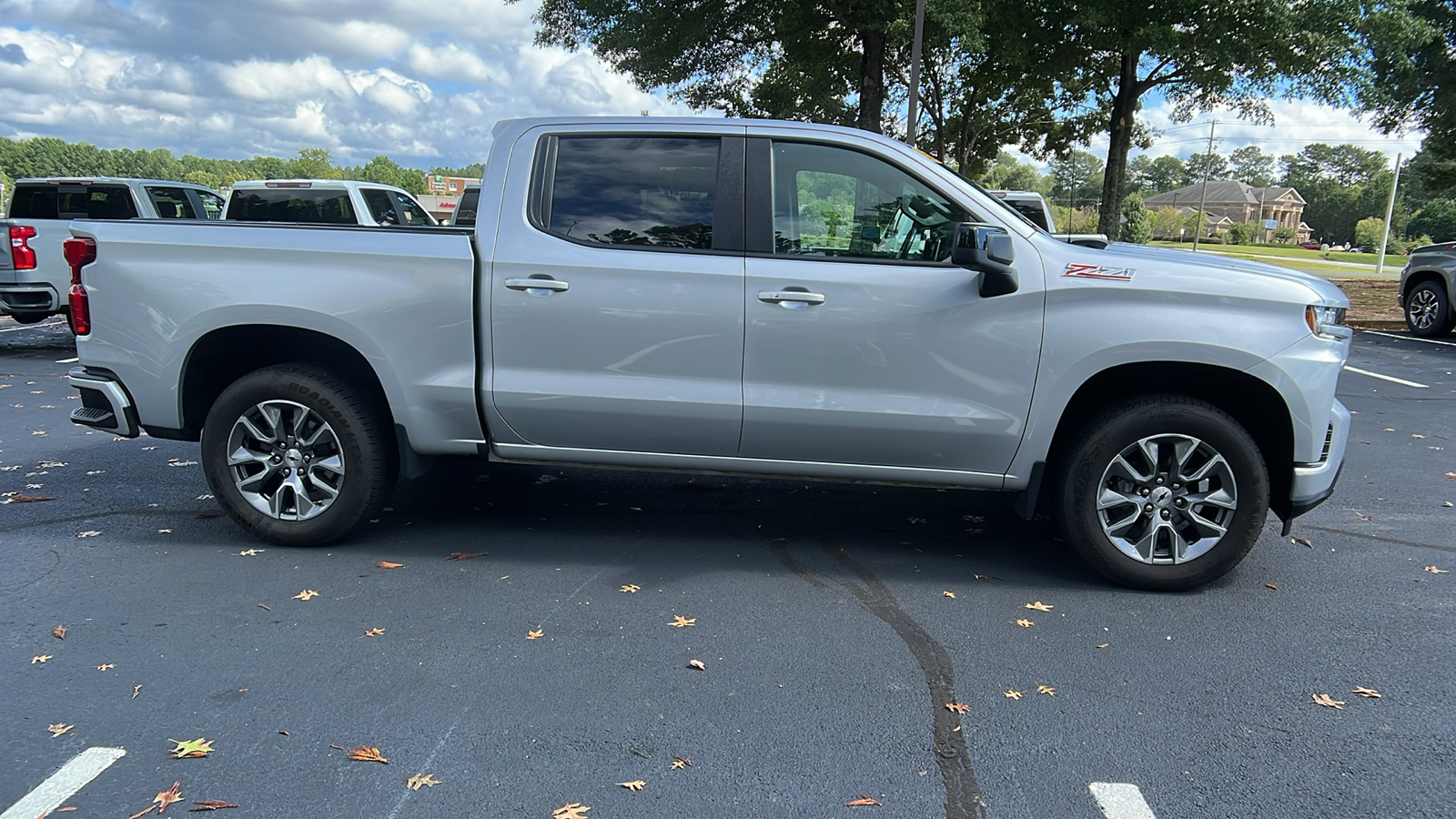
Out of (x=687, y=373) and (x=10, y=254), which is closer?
(x=687, y=373)

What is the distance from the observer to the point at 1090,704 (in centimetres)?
321

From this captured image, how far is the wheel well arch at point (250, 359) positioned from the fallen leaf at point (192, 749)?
1.88 metres

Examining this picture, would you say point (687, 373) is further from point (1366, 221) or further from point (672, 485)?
point (1366, 221)

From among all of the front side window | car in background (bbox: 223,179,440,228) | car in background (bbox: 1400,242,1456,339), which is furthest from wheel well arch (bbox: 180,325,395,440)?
car in background (bbox: 1400,242,1456,339)

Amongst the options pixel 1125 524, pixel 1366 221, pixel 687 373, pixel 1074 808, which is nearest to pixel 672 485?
pixel 687 373

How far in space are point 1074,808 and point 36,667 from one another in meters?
3.51

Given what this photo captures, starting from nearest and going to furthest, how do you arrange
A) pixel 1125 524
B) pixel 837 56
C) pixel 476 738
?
pixel 476 738, pixel 1125 524, pixel 837 56

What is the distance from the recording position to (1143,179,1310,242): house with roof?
384ft

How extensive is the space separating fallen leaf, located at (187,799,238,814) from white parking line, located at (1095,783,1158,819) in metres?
2.43

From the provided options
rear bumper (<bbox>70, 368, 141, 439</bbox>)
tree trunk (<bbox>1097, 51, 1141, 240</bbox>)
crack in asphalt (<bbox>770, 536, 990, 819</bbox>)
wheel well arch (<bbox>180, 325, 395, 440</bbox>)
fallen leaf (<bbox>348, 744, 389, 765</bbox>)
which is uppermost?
tree trunk (<bbox>1097, 51, 1141, 240</bbox>)

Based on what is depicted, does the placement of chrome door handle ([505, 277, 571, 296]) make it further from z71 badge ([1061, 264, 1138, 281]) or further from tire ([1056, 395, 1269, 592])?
tire ([1056, 395, 1269, 592])

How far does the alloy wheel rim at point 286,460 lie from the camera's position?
4.44m

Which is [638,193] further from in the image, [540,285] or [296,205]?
[296,205]

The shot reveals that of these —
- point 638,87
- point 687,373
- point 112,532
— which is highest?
point 638,87
